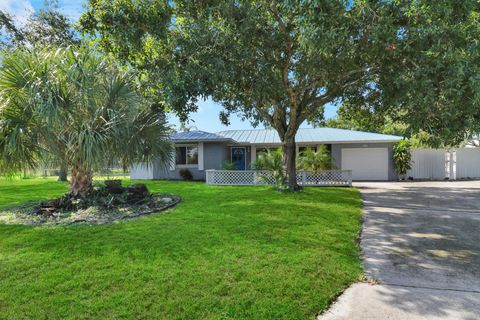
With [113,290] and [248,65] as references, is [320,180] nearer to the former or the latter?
[248,65]

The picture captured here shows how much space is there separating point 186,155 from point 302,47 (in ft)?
46.6

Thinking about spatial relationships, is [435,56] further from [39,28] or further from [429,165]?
[39,28]

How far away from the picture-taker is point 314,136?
787 inches

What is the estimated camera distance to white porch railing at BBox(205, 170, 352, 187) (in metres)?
15.6

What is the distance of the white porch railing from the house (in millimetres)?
2488

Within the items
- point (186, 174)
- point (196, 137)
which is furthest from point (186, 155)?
point (196, 137)

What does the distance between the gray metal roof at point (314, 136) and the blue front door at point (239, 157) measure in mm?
897

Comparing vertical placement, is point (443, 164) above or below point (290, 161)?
below

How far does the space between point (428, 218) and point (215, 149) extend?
42.6 ft

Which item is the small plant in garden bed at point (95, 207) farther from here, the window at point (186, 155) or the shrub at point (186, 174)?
the window at point (186, 155)

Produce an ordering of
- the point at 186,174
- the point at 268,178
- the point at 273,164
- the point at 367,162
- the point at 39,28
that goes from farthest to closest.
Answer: the point at 367,162
the point at 186,174
the point at 39,28
the point at 268,178
the point at 273,164

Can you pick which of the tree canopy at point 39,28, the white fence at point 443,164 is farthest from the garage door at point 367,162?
the tree canopy at point 39,28

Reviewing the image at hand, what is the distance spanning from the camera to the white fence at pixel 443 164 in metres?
19.1

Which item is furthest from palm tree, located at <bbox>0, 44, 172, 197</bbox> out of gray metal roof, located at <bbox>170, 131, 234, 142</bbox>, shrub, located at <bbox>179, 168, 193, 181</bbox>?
shrub, located at <bbox>179, 168, 193, 181</bbox>
